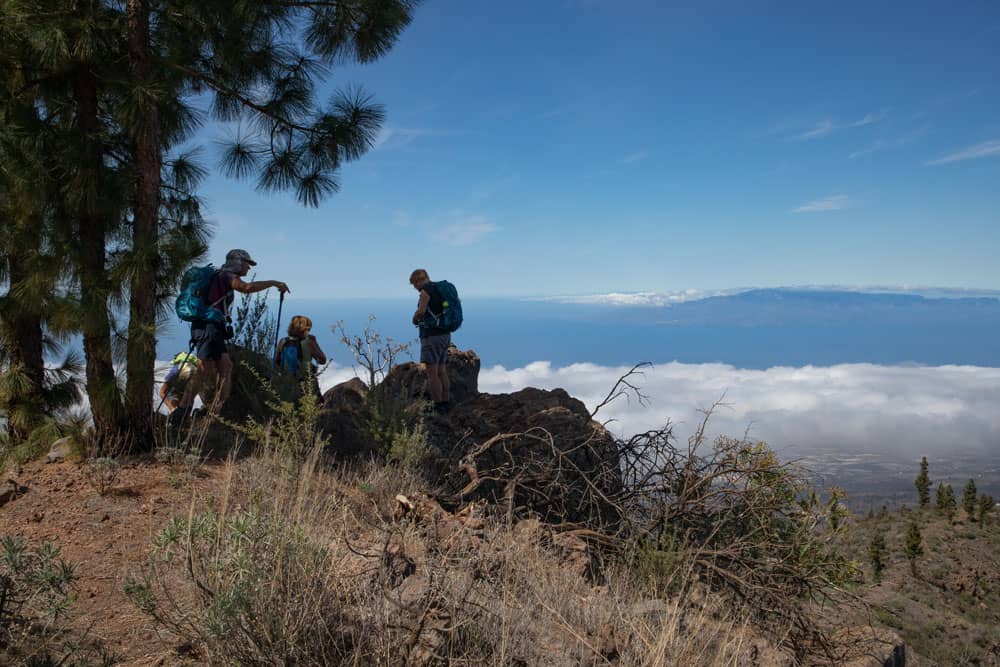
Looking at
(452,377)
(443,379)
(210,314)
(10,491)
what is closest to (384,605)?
(10,491)

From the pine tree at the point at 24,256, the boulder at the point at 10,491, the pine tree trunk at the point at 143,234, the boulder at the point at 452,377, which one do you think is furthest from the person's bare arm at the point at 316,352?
the boulder at the point at 10,491

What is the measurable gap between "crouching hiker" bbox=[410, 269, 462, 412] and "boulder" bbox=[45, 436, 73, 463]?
3.82m

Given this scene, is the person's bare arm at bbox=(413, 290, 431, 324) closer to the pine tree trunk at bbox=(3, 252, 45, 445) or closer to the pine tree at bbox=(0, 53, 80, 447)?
the pine tree at bbox=(0, 53, 80, 447)

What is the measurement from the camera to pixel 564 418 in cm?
762

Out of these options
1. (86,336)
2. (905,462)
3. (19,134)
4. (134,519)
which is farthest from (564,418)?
(905,462)

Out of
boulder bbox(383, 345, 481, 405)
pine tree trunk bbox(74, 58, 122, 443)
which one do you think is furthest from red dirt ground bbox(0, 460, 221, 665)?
boulder bbox(383, 345, 481, 405)

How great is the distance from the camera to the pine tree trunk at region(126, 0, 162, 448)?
579cm

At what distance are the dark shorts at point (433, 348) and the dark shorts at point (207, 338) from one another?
7.95ft

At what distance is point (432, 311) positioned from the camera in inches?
313

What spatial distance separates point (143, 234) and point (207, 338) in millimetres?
1225

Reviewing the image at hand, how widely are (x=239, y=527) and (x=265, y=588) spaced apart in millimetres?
286

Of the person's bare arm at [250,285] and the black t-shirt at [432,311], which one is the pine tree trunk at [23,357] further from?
the black t-shirt at [432,311]

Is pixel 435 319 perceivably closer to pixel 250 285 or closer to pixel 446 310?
pixel 446 310

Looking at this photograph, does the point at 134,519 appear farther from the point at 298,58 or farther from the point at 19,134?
the point at 298,58
